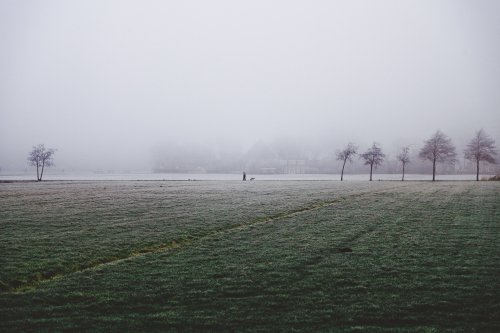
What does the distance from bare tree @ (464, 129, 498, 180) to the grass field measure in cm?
9281

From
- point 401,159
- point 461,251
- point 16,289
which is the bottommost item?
→ point 16,289

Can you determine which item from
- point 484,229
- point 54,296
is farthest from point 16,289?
point 484,229

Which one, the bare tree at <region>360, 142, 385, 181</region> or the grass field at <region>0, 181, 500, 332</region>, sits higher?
the bare tree at <region>360, 142, 385, 181</region>

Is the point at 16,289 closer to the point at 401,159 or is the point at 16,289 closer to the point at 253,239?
the point at 253,239

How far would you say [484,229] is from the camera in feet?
80.5

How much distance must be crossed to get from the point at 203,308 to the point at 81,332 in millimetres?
3742

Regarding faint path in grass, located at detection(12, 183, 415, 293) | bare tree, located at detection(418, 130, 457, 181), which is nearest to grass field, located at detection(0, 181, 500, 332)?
faint path in grass, located at detection(12, 183, 415, 293)

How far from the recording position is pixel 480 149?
110125mm

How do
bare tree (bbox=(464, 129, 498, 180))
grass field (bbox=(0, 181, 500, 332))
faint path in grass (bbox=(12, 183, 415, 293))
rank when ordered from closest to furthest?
grass field (bbox=(0, 181, 500, 332)) < faint path in grass (bbox=(12, 183, 415, 293)) < bare tree (bbox=(464, 129, 498, 180))

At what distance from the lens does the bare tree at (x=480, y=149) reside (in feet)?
355

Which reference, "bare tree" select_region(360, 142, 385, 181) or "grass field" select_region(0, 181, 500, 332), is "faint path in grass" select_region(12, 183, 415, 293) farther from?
"bare tree" select_region(360, 142, 385, 181)

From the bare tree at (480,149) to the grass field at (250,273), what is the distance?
92.8 metres

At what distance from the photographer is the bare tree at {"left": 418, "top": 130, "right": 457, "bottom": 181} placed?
113438 mm

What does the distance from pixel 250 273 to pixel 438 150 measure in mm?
114506
